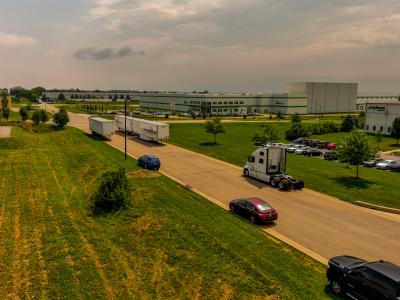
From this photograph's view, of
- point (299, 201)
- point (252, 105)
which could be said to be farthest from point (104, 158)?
point (252, 105)

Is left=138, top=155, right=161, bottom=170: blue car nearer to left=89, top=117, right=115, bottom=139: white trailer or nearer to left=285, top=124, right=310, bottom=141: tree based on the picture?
left=89, top=117, right=115, bottom=139: white trailer

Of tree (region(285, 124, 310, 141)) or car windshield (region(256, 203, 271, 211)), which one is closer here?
car windshield (region(256, 203, 271, 211))

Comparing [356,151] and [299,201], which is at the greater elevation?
[356,151]

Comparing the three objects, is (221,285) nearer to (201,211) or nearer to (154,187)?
(201,211)

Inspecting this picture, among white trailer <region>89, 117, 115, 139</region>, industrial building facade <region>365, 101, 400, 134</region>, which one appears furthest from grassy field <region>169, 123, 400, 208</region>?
industrial building facade <region>365, 101, 400, 134</region>

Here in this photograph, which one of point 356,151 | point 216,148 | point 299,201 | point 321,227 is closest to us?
point 321,227

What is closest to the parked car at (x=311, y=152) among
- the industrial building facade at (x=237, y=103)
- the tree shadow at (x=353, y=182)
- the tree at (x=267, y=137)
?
the tree at (x=267, y=137)
